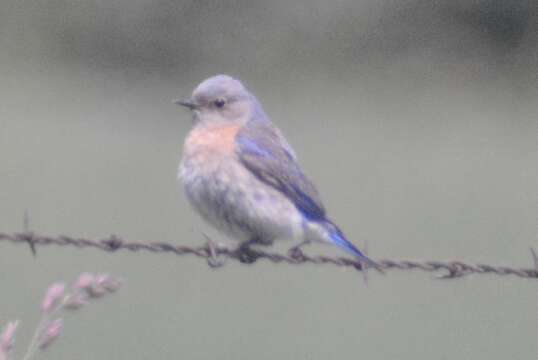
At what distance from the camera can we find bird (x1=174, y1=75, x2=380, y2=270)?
7.02 meters

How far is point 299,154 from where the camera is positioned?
1761 cm

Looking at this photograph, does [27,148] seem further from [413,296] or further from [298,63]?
[298,63]

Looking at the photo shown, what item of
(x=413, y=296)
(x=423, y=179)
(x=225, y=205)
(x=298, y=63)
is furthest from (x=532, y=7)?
(x=225, y=205)

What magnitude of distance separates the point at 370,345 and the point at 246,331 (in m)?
0.90

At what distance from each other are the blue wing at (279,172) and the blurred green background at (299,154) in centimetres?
348

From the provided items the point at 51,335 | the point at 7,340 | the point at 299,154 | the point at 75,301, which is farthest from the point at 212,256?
the point at 299,154

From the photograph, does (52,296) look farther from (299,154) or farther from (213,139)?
(299,154)

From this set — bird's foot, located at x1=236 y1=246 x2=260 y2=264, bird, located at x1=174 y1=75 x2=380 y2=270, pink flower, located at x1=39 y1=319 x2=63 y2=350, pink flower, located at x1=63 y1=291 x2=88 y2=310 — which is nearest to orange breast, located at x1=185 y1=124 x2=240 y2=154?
bird, located at x1=174 y1=75 x2=380 y2=270

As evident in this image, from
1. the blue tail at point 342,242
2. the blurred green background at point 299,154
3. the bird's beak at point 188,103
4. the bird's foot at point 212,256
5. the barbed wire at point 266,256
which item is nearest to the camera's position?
the barbed wire at point 266,256

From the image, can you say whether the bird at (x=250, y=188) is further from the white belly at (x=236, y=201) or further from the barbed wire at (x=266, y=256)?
the barbed wire at (x=266, y=256)

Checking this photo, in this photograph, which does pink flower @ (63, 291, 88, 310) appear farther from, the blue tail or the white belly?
the white belly

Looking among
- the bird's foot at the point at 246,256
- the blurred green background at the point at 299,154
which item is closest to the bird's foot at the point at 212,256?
the bird's foot at the point at 246,256

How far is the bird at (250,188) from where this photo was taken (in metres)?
7.02

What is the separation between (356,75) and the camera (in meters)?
26.5
